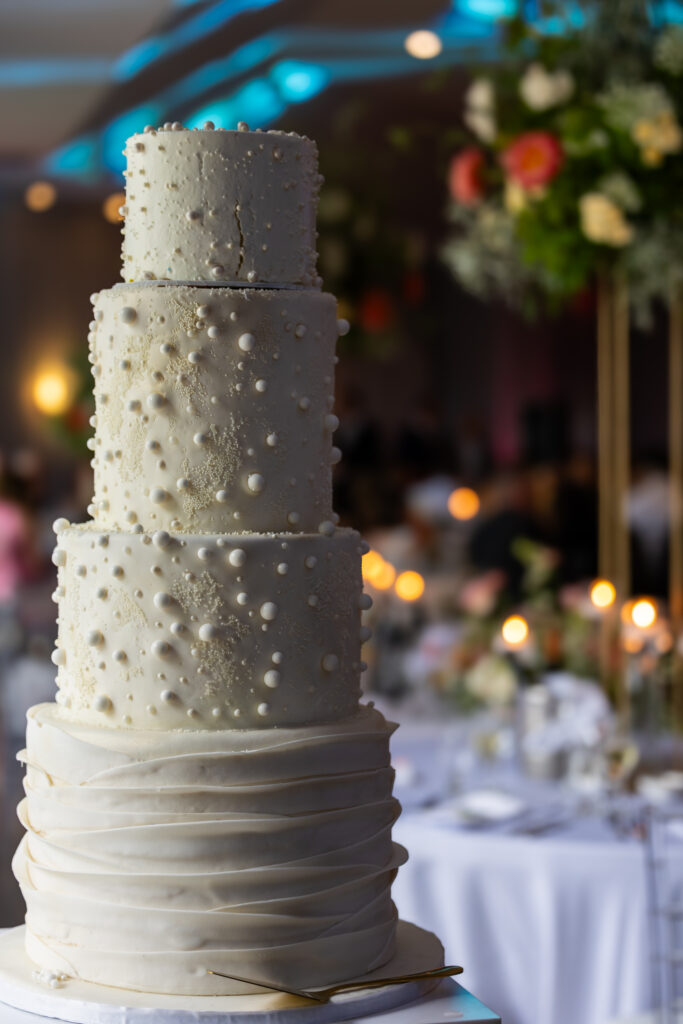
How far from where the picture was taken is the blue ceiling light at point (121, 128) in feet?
30.2

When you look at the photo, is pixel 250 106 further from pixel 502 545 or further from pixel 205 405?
pixel 205 405

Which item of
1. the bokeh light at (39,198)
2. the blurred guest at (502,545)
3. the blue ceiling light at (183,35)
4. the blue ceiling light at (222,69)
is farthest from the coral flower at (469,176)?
the bokeh light at (39,198)

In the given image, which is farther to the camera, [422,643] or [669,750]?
[422,643]

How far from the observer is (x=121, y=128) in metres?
9.66

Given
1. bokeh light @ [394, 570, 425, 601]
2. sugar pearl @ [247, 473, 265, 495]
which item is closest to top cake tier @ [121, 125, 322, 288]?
sugar pearl @ [247, 473, 265, 495]

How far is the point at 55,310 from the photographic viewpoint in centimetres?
1032

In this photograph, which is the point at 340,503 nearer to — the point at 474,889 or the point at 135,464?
the point at 474,889

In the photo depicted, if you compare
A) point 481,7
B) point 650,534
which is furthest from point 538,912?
point 481,7

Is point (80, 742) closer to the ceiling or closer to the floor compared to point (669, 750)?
closer to the ceiling

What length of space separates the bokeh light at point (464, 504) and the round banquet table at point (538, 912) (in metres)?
5.99

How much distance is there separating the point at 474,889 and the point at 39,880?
168 cm

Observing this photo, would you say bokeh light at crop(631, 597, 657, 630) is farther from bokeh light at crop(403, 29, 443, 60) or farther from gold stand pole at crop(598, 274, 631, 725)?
bokeh light at crop(403, 29, 443, 60)

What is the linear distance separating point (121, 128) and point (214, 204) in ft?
27.7

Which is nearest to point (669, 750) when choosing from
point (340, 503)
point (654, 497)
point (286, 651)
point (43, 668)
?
Answer: point (286, 651)
